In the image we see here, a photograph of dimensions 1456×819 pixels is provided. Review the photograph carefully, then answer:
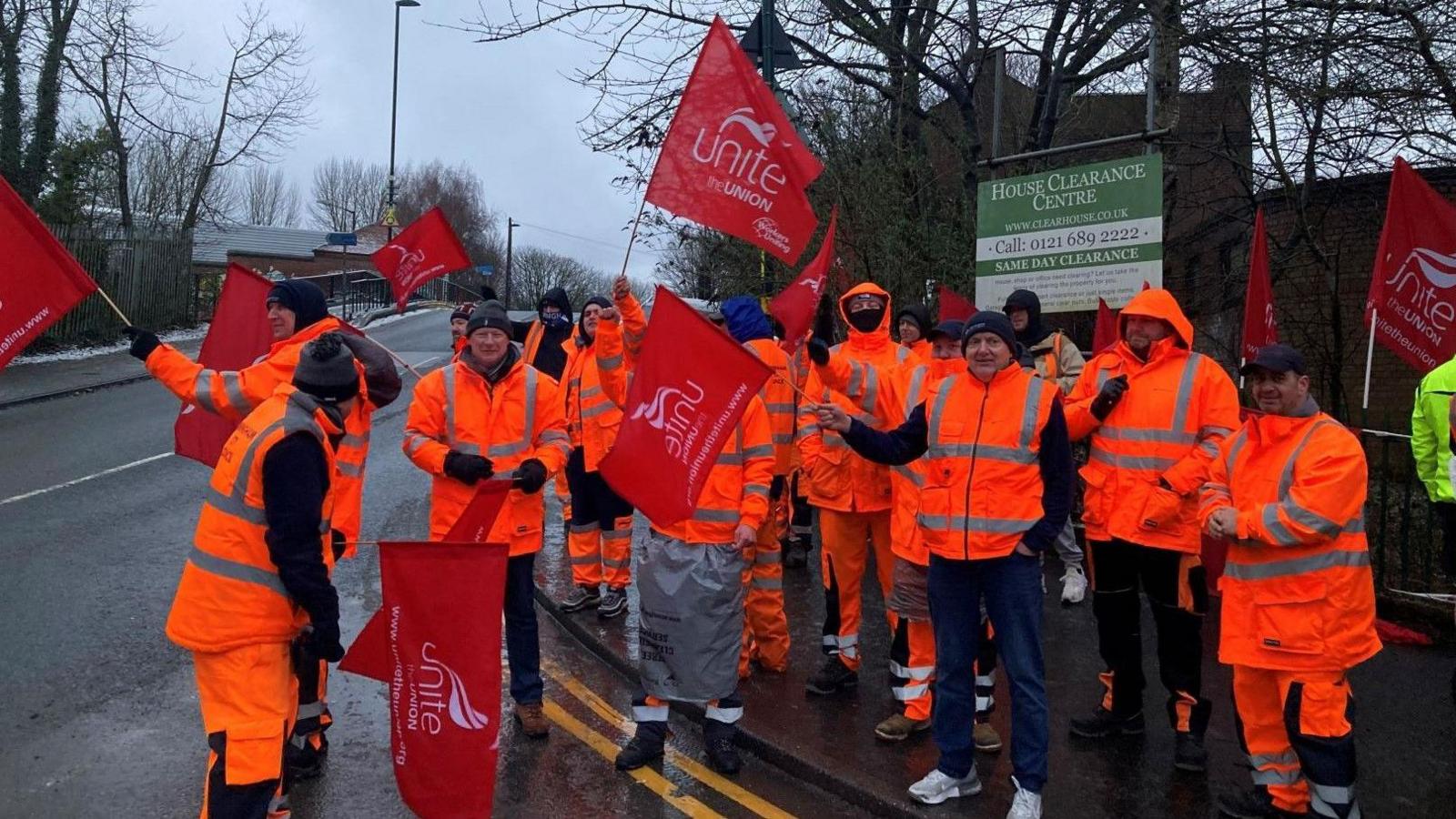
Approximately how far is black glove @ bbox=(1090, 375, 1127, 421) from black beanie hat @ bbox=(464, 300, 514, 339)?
285 cm

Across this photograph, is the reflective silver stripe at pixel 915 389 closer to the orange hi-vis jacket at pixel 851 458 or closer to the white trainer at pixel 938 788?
the orange hi-vis jacket at pixel 851 458

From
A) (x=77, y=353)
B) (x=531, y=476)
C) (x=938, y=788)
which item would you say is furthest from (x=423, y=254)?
(x=77, y=353)

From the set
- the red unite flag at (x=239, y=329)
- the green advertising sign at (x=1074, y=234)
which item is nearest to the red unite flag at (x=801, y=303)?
the red unite flag at (x=239, y=329)

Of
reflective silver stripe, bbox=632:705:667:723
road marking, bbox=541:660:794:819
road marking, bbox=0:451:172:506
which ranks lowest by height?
road marking, bbox=541:660:794:819

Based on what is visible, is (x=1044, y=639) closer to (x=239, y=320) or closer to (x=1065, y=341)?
(x=1065, y=341)

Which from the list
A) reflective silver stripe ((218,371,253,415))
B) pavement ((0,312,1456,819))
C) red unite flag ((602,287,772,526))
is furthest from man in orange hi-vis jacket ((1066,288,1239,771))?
reflective silver stripe ((218,371,253,415))

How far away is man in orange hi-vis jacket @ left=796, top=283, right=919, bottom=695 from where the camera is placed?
563cm

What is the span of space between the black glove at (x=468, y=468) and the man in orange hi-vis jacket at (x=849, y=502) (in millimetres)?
1679

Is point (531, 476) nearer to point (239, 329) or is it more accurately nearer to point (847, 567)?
point (847, 567)

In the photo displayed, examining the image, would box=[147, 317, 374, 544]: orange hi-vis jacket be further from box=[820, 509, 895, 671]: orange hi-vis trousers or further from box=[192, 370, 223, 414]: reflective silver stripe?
box=[820, 509, 895, 671]: orange hi-vis trousers

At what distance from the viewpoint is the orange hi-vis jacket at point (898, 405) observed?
4922 mm

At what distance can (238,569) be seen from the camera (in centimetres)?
340

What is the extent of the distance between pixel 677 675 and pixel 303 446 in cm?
203

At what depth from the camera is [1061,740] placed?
5.05 m
